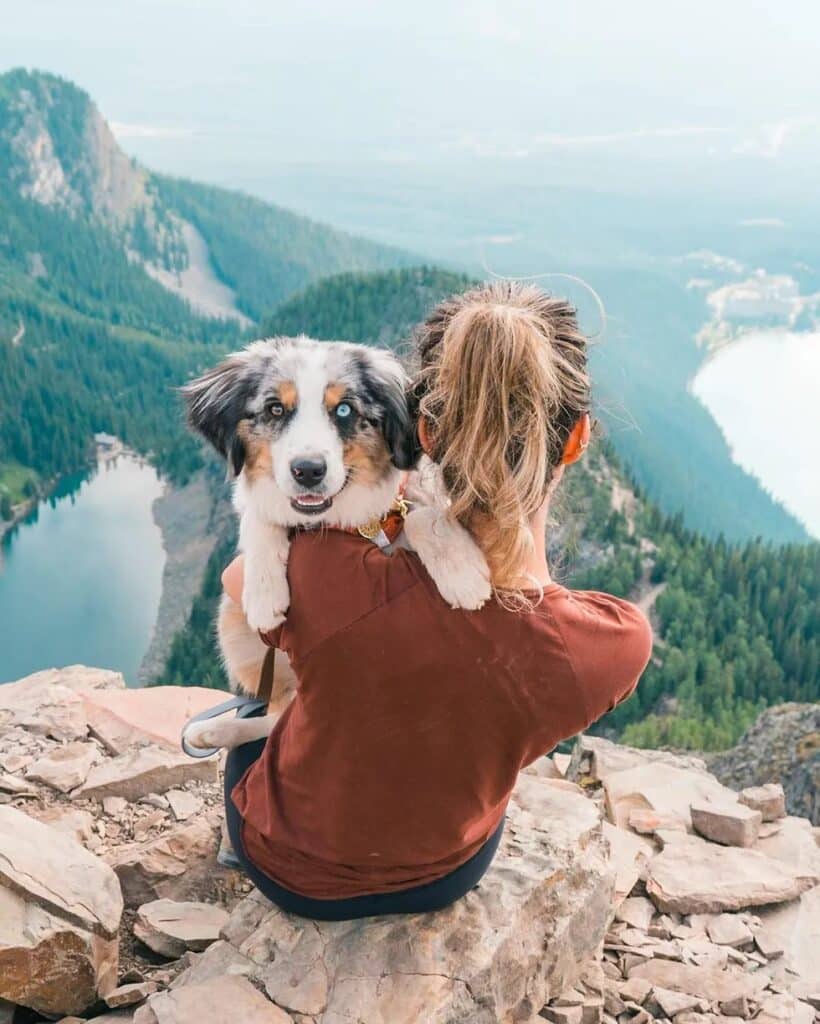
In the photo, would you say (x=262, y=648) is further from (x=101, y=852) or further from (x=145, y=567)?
(x=145, y=567)

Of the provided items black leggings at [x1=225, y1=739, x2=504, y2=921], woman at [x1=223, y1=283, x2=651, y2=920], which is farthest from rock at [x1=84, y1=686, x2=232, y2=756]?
woman at [x1=223, y1=283, x2=651, y2=920]

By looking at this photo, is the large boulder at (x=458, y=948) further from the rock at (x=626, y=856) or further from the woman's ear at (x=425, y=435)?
the woman's ear at (x=425, y=435)

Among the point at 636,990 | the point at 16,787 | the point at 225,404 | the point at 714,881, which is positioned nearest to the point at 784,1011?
the point at 636,990

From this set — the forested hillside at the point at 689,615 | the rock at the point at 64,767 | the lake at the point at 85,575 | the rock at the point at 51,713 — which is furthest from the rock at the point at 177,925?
the lake at the point at 85,575

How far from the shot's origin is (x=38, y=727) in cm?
823

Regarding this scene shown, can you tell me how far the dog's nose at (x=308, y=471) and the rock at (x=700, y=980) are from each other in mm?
3728

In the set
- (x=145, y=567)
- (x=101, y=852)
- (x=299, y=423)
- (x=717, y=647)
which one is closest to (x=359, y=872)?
(x=299, y=423)

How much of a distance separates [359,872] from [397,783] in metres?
0.78

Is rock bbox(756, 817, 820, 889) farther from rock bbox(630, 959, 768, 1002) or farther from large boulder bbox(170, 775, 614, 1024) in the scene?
large boulder bbox(170, 775, 614, 1024)

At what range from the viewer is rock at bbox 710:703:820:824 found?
803 inches

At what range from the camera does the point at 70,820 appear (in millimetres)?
6852

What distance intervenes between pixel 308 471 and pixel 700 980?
396cm

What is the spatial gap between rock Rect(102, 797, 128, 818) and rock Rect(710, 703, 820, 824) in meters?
15.8

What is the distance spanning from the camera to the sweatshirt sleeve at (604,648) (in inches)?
140
